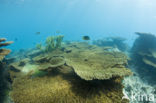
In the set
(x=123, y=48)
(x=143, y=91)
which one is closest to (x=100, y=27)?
(x=123, y=48)

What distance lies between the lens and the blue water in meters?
50.3

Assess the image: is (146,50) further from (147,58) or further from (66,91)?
(66,91)

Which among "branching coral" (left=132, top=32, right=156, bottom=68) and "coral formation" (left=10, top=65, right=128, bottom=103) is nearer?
"coral formation" (left=10, top=65, right=128, bottom=103)

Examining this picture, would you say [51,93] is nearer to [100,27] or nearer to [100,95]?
[100,95]

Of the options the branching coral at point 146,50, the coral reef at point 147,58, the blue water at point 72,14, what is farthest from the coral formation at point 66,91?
the blue water at point 72,14

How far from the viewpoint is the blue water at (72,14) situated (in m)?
50.3

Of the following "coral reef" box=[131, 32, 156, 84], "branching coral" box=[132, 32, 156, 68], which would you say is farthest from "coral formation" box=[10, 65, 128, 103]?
"branching coral" box=[132, 32, 156, 68]

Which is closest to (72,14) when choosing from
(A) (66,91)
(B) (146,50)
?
(B) (146,50)

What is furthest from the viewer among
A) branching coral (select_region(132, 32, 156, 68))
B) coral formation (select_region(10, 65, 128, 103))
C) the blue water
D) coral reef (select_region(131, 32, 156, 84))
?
the blue water

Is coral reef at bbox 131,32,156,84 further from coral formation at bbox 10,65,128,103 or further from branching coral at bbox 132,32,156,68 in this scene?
coral formation at bbox 10,65,128,103

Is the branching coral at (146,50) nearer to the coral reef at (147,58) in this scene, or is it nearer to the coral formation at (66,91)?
the coral reef at (147,58)

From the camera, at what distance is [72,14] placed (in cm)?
10712

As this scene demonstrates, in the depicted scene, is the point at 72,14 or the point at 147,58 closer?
the point at 147,58

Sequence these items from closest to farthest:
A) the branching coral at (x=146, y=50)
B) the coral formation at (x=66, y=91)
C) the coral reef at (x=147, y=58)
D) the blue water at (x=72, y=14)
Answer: the coral formation at (x=66, y=91), the coral reef at (x=147, y=58), the branching coral at (x=146, y=50), the blue water at (x=72, y=14)
